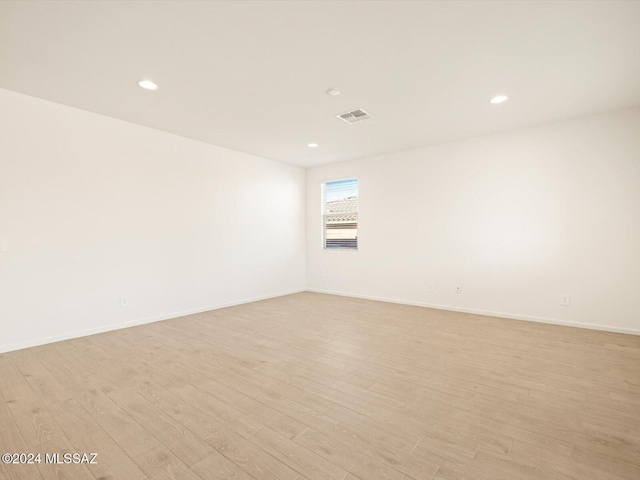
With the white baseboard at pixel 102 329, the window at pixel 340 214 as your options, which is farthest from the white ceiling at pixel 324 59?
the white baseboard at pixel 102 329

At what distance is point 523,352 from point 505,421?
4.60ft

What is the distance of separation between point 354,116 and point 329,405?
126 inches

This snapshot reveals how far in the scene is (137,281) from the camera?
3861 millimetres

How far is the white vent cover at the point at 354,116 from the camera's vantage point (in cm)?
350

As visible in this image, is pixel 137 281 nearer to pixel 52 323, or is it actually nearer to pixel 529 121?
pixel 52 323

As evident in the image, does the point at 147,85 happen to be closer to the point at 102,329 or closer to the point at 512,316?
the point at 102,329

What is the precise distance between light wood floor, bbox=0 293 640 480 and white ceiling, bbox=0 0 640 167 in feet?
8.79

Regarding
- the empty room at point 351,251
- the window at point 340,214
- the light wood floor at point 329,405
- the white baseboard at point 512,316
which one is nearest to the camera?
the light wood floor at point 329,405

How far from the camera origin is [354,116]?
3627 millimetres

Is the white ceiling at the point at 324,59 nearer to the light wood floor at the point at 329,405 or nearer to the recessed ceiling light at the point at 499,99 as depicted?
the recessed ceiling light at the point at 499,99

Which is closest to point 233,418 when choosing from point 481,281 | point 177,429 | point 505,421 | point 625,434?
point 177,429

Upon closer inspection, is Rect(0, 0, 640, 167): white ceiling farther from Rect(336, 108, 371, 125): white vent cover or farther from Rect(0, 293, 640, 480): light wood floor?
Rect(0, 293, 640, 480): light wood floor

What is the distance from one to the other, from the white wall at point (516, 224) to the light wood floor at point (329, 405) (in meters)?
0.69

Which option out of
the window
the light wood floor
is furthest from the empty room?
the window
